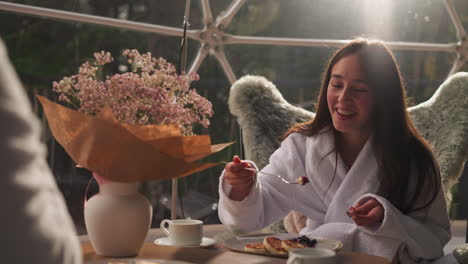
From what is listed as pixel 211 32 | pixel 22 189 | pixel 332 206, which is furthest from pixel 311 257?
pixel 211 32

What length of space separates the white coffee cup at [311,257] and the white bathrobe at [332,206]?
2.48 feet

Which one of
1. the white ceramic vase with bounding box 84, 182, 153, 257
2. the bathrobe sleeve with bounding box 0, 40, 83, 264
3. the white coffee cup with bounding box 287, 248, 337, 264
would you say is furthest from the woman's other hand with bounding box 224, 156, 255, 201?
the bathrobe sleeve with bounding box 0, 40, 83, 264

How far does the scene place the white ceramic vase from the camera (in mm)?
1513

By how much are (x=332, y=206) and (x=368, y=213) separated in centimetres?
31

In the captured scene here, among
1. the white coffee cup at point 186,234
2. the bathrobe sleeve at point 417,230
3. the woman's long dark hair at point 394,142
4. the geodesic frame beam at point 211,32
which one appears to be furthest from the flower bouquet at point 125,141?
the geodesic frame beam at point 211,32

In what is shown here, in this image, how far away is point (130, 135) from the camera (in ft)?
4.50

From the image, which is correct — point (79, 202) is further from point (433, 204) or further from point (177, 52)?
point (433, 204)

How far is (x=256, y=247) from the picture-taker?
1.64 metres

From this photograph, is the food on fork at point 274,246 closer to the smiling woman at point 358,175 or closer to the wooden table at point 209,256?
the wooden table at point 209,256

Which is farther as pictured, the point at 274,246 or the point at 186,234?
the point at 186,234

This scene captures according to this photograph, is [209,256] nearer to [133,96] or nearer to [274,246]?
[274,246]

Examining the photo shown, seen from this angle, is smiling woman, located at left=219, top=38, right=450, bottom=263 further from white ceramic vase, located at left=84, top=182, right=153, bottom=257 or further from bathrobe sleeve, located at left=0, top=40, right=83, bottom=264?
bathrobe sleeve, located at left=0, top=40, right=83, bottom=264

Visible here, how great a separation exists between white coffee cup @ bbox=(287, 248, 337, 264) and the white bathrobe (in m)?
0.76

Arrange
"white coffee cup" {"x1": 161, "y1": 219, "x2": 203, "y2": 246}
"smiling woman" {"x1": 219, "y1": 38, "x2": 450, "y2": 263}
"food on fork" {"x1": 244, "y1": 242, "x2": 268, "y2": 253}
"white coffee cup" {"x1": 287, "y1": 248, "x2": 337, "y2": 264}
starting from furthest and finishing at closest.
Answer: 1. "smiling woman" {"x1": 219, "y1": 38, "x2": 450, "y2": 263}
2. "white coffee cup" {"x1": 161, "y1": 219, "x2": 203, "y2": 246}
3. "food on fork" {"x1": 244, "y1": 242, "x2": 268, "y2": 253}
4. "white coffee cup" {"x1": 287, "y1": 248, "x2": 337, "y2": 264}
